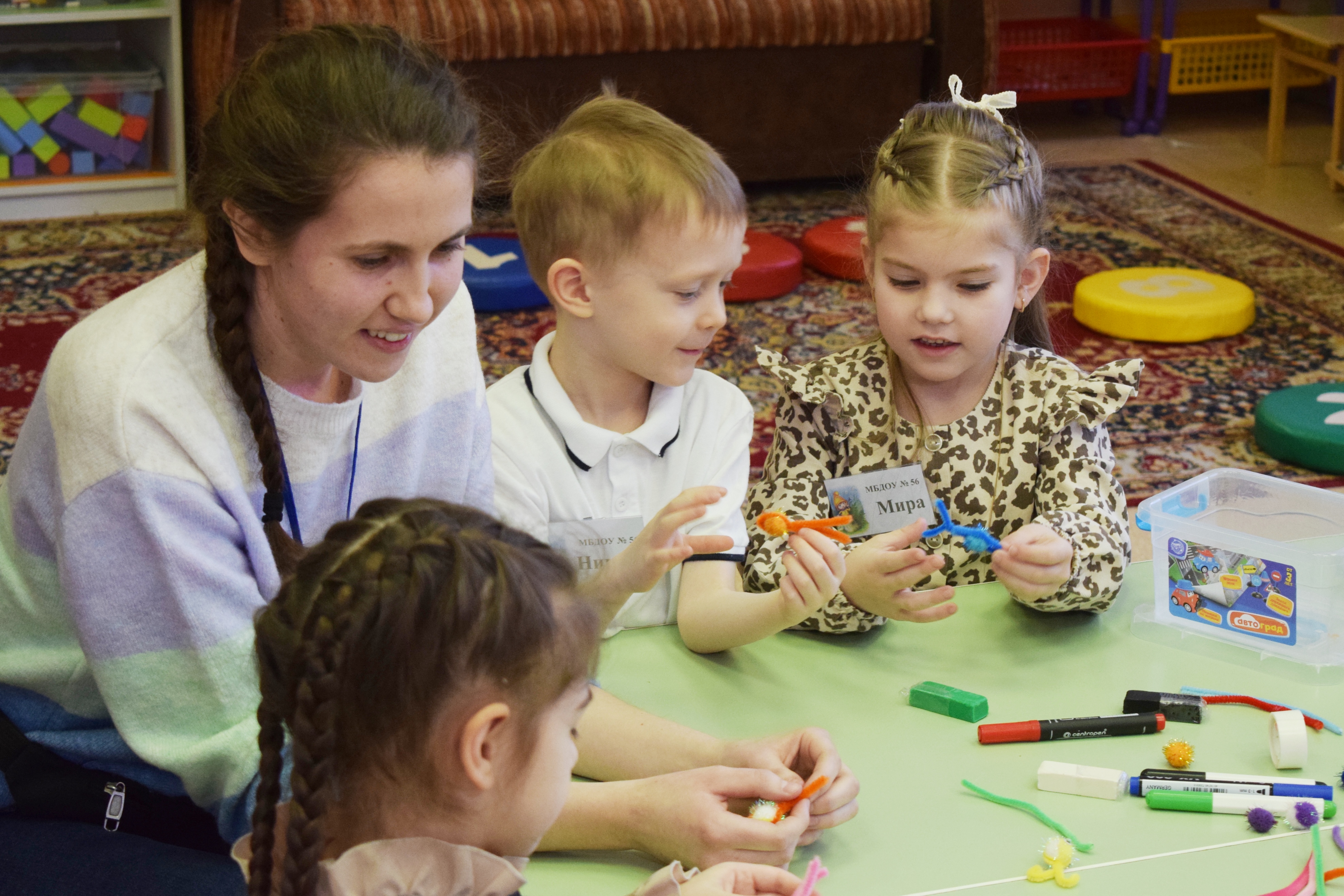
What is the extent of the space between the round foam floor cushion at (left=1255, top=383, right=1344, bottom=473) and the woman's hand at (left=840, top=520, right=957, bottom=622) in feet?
5.47

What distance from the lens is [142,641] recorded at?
42.3 inches

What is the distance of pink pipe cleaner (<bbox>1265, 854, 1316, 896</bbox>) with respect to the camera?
3.00 feet

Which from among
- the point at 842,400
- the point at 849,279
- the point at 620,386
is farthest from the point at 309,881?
the point at 849,279

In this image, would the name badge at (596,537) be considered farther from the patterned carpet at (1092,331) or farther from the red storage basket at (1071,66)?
the red storage basket at (1071,66)

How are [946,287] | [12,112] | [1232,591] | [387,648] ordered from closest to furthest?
[387,648]
[1232,591]
[946,287]
[12,112]

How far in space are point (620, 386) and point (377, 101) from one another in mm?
457

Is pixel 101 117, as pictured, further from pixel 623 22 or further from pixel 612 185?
pixel 612 185

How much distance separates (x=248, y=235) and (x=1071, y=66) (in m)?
4.33

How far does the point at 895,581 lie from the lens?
4.05ft

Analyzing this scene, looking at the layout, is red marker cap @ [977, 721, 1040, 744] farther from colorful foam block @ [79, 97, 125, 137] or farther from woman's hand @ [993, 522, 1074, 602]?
colorful foam block @ [79, 97, 125, 137]

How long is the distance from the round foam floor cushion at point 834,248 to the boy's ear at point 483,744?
2824 millimetres

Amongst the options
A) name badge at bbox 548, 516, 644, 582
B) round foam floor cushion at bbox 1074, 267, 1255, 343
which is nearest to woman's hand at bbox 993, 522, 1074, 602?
name badge at bbox 548, 516, 644, 582

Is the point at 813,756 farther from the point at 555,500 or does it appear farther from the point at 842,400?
the point at 842,400

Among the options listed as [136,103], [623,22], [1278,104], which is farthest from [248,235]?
[1278,104]
